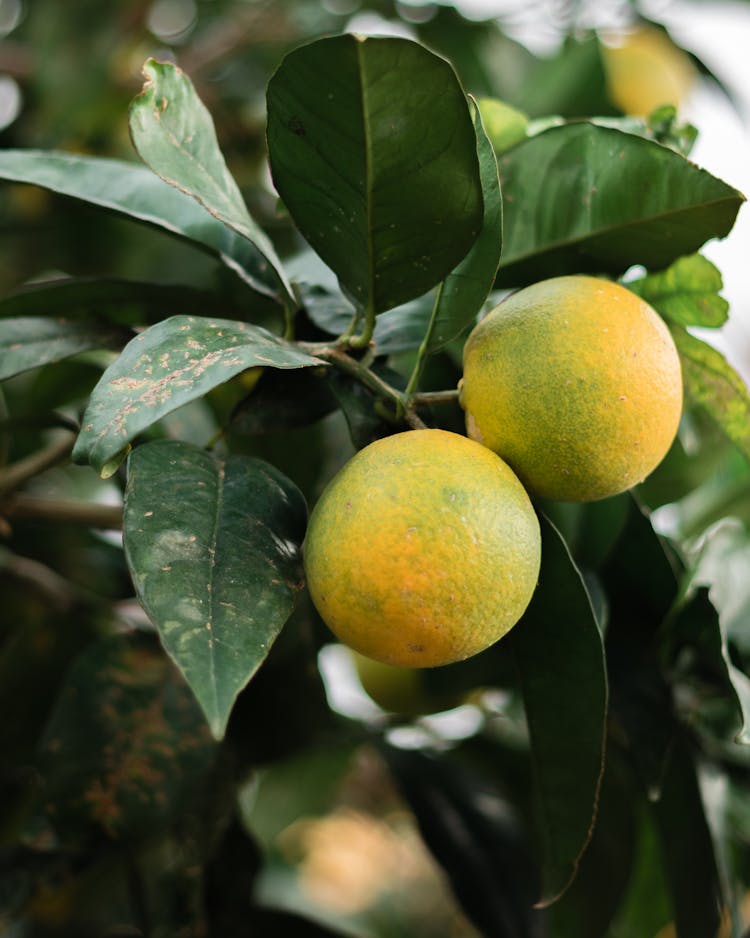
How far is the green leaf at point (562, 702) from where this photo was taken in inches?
22.0

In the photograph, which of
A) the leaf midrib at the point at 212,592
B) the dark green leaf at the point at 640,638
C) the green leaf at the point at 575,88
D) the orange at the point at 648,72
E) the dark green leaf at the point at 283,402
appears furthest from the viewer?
the orange at the point at 648,72

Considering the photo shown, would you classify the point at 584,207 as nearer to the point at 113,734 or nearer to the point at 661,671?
the point at 661,671

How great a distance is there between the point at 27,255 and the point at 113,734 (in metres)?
0.82

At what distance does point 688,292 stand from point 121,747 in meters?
0.57

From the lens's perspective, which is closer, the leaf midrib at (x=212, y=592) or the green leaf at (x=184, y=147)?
the leaf midrib at (x=212, y=592)

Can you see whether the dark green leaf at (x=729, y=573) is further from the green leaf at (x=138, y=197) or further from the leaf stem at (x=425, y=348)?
the green leaf at (x=138, y=197)

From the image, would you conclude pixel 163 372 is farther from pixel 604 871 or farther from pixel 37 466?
pixel 604 871

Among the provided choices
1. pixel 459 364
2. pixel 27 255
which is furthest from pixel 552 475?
pixel 27 255

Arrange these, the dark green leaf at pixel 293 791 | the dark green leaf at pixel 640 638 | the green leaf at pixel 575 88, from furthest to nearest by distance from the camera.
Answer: the dark green leaf at pixel 293 791, the green leaf at pixel 575 88, the dark green leaf at pixel 640 638

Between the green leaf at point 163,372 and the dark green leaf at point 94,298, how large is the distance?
19cm

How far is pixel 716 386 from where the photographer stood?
63cm

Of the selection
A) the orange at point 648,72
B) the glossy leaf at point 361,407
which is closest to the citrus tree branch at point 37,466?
the glossy leaf at point 361,407

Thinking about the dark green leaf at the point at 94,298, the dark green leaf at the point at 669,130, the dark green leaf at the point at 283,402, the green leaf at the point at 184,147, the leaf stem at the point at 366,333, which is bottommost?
the dark green leaf at the point at 94,298

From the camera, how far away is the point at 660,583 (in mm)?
736
